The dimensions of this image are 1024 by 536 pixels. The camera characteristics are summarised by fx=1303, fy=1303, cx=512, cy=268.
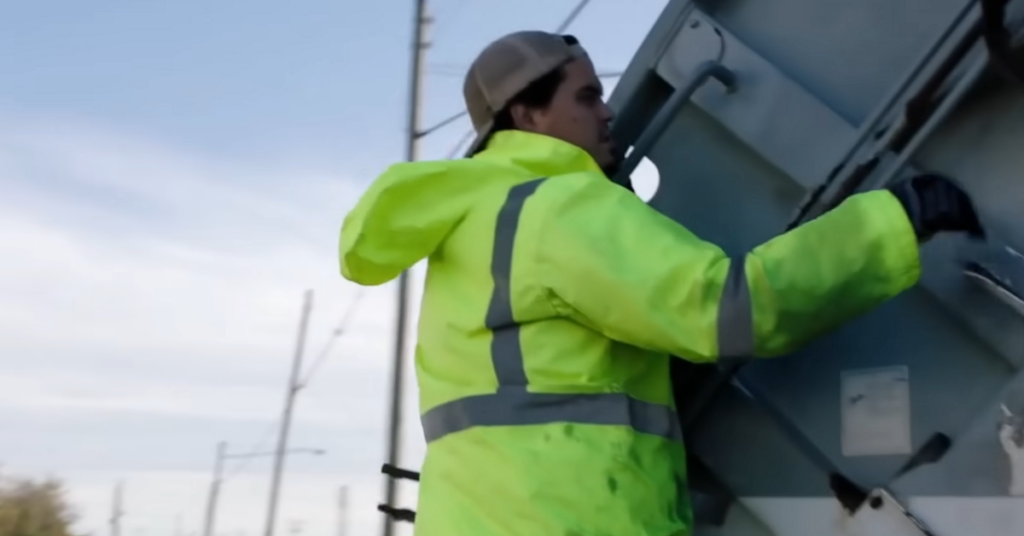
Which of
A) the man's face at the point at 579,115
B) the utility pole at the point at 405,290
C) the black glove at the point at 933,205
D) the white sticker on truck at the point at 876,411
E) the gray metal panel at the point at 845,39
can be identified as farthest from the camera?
the utility pole at the point at 405,290

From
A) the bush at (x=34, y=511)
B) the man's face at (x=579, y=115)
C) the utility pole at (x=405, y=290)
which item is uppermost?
the man's face at (x=579, y=115)

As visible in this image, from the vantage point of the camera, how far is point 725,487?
7.64 ft

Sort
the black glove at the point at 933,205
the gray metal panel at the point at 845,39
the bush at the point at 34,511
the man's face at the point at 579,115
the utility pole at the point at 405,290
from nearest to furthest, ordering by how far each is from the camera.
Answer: the black glove at the point at 933,205, the gray metal panel at the point at 845,39, the man's face at the point at 579,115, the utility pole at the point at 405,290, the bush at the point at 34,511

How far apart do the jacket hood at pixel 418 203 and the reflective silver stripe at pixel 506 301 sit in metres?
0.09

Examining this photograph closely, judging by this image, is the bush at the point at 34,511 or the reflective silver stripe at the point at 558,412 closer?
the reflective silver stripe at the point at 558,412

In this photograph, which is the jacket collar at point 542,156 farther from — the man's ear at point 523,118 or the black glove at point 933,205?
the black glove at point 933,205

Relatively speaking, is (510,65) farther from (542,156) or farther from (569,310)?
(569,310)

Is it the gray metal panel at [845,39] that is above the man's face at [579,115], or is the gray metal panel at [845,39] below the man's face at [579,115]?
above

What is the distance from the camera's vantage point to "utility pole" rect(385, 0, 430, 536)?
11.2 metres

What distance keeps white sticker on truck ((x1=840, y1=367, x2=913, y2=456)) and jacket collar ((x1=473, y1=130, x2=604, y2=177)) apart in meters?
0.58

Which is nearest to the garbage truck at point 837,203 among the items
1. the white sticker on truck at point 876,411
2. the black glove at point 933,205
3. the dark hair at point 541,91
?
the white sticker on truck at point 876,411

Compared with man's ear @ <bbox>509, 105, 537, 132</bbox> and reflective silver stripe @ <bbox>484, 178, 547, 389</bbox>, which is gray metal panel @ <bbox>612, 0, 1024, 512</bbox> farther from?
reflective silver stripe @ <bbox>484, 178, 547, 389</bbox>

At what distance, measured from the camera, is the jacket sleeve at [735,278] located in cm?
187

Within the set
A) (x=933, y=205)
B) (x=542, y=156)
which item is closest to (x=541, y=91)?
(x=542, y=156)
